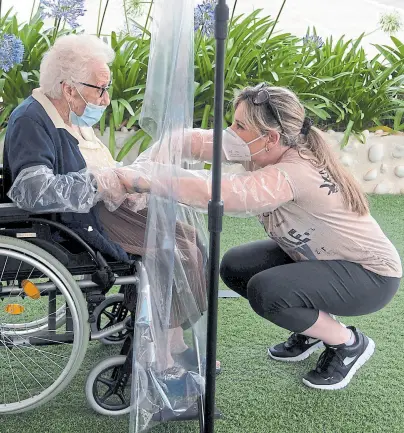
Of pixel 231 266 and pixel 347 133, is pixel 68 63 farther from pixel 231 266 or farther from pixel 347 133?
pixel 347 133

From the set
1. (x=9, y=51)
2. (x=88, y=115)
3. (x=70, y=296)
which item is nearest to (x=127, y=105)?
(x=9, y=51)

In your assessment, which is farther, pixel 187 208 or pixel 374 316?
pixel 374 316

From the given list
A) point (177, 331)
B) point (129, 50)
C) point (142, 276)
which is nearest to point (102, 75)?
point (142, 276)

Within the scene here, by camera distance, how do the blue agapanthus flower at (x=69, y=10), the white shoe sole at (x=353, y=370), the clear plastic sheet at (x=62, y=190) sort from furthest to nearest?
the blue agapanthus flower at (x=69, y=10) → the white shoe sole at (x=353, y=370) → the clear plastic sheet at (x=62, y=190)

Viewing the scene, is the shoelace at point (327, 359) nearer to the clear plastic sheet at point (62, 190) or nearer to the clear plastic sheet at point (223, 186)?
the clear plastic sheet at point (223, 186)

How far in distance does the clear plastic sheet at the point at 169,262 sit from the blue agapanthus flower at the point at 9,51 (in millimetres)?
2024

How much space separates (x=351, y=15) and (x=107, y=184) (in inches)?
257

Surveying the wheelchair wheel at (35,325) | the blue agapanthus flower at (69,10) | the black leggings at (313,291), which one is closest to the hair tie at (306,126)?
the black leggings at (313,291)

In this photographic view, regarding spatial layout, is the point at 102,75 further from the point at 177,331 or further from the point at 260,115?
the point at 177,331

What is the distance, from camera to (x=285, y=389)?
2.34m

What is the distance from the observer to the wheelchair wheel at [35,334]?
76.7 inches

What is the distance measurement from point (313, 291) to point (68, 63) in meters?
0.99

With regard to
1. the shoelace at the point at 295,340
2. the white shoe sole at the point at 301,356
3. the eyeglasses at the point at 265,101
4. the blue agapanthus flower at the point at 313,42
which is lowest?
the white shoe sole at the point at 301,356

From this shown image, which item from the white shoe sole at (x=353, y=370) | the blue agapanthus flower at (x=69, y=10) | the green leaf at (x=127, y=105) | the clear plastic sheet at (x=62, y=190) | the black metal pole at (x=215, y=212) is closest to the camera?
the black metal pole at (x=215, y=212)
